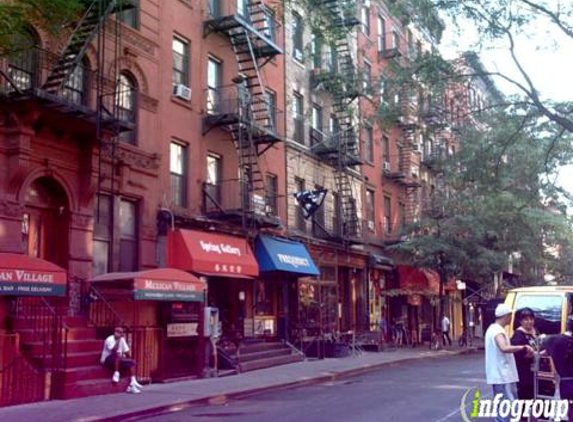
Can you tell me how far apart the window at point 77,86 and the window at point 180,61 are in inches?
155

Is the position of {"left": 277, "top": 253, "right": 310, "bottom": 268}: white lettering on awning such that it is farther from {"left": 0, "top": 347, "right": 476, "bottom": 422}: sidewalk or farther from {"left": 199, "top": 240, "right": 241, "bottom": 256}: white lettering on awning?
{"left": 0, "top": 347, "right": 476, "bottom": 422}: sidewalk

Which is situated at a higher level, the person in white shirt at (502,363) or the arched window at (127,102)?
the arched window at (127,102)

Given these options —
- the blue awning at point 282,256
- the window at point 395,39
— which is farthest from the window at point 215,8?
the window at point 395,39

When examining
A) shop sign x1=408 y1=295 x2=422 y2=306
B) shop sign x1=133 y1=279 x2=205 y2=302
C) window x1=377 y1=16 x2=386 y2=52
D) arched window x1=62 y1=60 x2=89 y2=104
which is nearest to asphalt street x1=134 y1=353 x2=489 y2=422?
shop sign x1=133 y1=279 x2=205 y2=302

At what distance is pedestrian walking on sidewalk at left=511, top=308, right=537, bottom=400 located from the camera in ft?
29.1

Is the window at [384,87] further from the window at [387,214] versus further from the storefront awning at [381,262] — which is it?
the window at [387,214]

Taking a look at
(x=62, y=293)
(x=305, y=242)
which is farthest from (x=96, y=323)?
(x=305, y=242)

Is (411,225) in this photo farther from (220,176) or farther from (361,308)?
(220,176)

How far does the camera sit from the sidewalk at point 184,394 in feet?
40.0

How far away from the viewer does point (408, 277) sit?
36.6 metres

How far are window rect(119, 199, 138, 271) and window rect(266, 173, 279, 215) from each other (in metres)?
6.68

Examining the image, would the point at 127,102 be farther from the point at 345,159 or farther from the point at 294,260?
the point at 345,159

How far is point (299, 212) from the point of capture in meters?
27.8

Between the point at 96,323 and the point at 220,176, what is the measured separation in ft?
24.9
